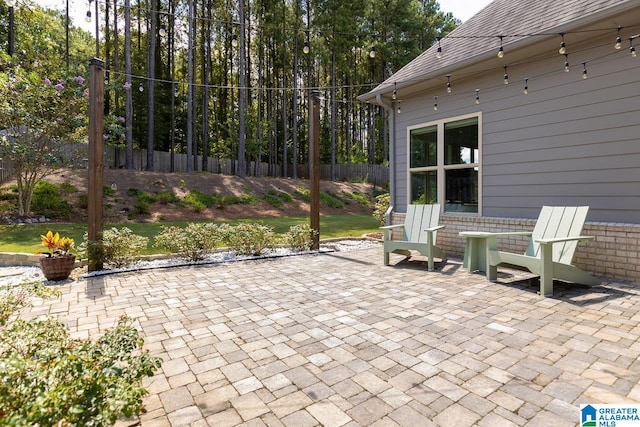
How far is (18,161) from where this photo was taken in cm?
832

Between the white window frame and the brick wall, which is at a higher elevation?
the white window frame

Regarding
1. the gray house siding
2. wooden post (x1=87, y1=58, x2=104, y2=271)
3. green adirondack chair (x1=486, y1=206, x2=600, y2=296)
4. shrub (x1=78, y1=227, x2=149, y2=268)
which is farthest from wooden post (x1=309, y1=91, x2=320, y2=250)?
wooden post (x1=87, y1=58, x2=104, y2=271)

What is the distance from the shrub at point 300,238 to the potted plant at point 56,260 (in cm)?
331

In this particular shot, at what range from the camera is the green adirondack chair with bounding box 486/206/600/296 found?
339cm

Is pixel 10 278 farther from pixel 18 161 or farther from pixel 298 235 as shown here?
pixel 18 161

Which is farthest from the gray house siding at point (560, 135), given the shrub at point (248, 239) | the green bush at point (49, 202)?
the green bush at point (49, 202)

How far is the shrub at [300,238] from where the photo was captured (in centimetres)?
623

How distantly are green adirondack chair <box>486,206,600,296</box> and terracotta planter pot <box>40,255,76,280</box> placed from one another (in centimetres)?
529

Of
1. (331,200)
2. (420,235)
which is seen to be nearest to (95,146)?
(420,235)

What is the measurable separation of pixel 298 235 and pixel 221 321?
11.3 feet

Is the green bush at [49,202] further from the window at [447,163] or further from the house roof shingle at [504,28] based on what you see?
the window at [447,163]

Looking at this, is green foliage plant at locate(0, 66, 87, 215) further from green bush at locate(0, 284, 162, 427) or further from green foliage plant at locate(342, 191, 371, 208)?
green foliage plant at locate(342, 191, 371, 208)

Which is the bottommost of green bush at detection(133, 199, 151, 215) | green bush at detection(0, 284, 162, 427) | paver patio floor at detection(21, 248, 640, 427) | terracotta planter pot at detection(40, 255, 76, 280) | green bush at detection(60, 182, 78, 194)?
paver patio floor at detection(21, 248, 640, 427)

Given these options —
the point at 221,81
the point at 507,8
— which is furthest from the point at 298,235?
the point at 221,81
